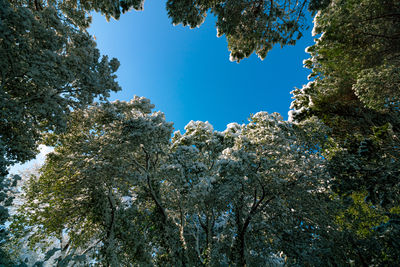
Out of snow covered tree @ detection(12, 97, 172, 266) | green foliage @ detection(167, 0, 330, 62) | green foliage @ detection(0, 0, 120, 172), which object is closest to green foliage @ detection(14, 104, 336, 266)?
snow covered tree @ detection(12, 97, 172, 266)

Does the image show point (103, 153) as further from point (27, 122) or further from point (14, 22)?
point (14, 22)

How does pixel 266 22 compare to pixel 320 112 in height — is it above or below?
below

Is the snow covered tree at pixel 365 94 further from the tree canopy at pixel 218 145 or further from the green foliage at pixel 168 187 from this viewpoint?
the green foliage at pixel 168 187

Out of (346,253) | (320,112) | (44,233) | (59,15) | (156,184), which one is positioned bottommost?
(44,233)

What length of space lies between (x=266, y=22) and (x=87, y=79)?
26.1ft

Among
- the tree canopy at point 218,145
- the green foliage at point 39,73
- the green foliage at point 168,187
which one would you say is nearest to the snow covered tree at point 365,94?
the tree canopy at point 218,145

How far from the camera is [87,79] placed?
7.27 meters

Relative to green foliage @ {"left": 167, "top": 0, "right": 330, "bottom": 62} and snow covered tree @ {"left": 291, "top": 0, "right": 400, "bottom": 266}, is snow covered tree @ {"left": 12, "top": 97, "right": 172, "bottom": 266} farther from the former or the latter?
snow covered tree @ {"left": 291, "top": 0, "right": 400, "bottom": 266}

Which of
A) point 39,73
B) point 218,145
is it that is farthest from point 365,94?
point 39,73

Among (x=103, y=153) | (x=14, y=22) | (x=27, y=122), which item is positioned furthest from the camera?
(x=103, y=153)

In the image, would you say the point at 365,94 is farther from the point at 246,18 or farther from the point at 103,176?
the point at 103,176

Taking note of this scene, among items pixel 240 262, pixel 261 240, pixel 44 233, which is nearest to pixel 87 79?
pixel 44 233

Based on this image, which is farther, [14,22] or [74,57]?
[74,57]

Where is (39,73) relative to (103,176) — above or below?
above
